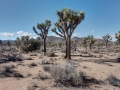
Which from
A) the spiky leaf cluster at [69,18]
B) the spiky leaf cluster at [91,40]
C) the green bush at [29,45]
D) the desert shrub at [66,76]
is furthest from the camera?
the spiky leaf cluster at [91,40]

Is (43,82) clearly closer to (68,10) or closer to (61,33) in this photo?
(68,10)

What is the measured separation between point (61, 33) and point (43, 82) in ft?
41.3

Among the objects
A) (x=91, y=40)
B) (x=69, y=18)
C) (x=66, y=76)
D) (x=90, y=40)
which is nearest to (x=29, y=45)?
(x=69, y=18)

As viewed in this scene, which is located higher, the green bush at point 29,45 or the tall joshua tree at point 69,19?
the tall joshua tree at point 69,19

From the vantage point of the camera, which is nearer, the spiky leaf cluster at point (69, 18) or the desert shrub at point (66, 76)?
the desert shrub at point (66, 76)

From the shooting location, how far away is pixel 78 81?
7.75m

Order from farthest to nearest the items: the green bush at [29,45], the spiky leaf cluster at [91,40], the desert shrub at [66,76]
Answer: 1. the spiky leaf cluster at [91,40]
2. the green bush at [29,45]
3. the desert shrub at [66,76]

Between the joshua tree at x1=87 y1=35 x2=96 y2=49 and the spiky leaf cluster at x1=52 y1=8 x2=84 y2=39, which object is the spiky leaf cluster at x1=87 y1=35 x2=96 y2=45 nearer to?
the joshua tree at x1=87 y1=35 x2=96 y2=49

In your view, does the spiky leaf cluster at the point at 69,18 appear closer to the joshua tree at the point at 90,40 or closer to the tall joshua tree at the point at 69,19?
the tall joshua tree at the point at 69,19

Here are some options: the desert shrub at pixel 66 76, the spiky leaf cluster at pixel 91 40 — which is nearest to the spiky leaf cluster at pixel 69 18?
the desert shrub at pixel 66 76

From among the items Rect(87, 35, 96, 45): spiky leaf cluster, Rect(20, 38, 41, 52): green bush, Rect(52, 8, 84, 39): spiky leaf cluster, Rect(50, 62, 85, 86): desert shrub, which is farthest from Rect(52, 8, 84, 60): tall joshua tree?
Rect(87, 35, 96, 45): spiky leaf cluster

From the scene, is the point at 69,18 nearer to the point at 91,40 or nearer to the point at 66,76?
the point at 66,76

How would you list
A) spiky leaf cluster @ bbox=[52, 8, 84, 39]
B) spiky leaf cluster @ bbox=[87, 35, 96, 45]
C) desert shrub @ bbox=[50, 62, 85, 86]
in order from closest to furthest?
desert shrub @ bbox=[50, 62, 85, 86] < spiky leaf cluster @ bbox=[52, 8, 84, 39] < spiky leaf cluster @ bbox=[87, 35, 96, 45]

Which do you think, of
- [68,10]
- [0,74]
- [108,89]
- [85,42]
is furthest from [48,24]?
[85,42]
